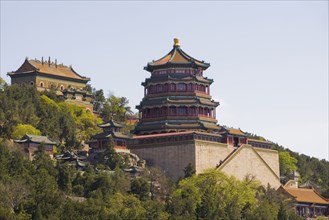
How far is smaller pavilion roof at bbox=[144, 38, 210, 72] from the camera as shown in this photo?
3921 inches

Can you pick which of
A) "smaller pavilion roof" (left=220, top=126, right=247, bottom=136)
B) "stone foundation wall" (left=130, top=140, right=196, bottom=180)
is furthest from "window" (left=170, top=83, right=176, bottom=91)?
"stone foundation wall" (left=130, top=140, right=196, bottom=180)

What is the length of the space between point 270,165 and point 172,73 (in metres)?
13.1

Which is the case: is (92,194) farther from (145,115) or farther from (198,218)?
(145,115)

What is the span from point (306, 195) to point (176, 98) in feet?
50.4

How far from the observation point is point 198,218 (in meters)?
79.0

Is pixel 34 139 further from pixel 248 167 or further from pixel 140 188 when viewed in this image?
pixel 248 167

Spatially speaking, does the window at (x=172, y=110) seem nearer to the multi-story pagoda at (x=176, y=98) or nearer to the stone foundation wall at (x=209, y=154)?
the multi-story pagoda at (x=176, y=98)

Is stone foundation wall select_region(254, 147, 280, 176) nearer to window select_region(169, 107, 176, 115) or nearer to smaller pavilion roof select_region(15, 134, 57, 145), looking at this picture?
window select_region(169, 107, 176, 115)

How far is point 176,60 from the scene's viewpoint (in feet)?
329

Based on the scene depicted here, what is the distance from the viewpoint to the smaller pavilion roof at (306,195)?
94875mm

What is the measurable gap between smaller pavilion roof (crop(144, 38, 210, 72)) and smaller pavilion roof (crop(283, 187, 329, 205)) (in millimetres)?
14950

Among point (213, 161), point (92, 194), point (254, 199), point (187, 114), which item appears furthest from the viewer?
point (187, 114)

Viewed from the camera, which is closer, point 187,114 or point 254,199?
point 254,199

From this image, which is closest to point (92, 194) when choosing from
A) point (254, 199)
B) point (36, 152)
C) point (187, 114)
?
point (36, 152)
